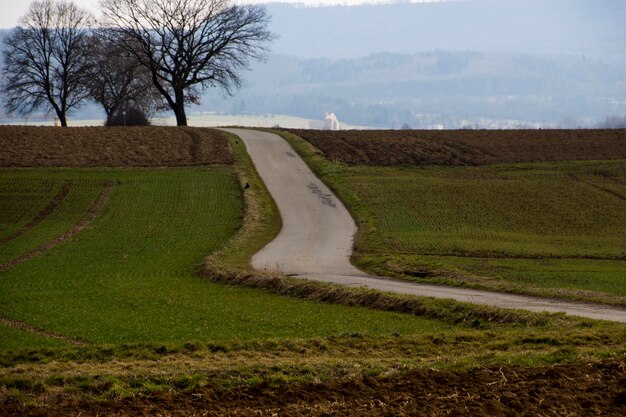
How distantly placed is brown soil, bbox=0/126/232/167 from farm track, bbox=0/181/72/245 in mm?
6202

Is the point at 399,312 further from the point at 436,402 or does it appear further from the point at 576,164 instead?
the point at 576,164

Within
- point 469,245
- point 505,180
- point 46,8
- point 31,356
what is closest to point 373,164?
point 505,180

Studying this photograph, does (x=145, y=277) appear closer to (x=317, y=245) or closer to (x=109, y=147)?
(x=317, y=245)

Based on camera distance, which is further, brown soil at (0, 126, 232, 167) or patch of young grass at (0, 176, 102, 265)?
brown soil at (0, 126, 232, 167)

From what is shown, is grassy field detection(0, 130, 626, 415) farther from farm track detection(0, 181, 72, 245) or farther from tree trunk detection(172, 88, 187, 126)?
tree trunk detection(172, 88, 187, 126)

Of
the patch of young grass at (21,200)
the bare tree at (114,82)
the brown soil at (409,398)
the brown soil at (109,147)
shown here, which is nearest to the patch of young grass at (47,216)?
the patch of young grass at (21,200)

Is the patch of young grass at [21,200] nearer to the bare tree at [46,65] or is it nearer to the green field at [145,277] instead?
the green field at [145,277]

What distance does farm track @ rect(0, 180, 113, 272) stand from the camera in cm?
3378

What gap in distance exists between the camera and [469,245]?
3672cm

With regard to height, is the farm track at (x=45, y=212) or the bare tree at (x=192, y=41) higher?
the bare tree at (x=192, y=41)

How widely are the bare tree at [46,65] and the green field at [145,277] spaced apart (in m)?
37.8

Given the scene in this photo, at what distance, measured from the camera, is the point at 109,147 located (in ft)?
199

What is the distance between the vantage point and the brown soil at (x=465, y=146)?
60.4 meters

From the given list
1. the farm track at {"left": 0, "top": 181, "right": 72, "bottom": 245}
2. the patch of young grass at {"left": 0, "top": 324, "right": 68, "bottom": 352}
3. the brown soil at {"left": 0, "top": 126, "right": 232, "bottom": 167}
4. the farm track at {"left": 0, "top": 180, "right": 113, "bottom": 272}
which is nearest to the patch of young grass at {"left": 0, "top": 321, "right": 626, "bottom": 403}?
the patch of young grass at {"left": 0, "top": 324, "right": 68, "bottom": 352}
